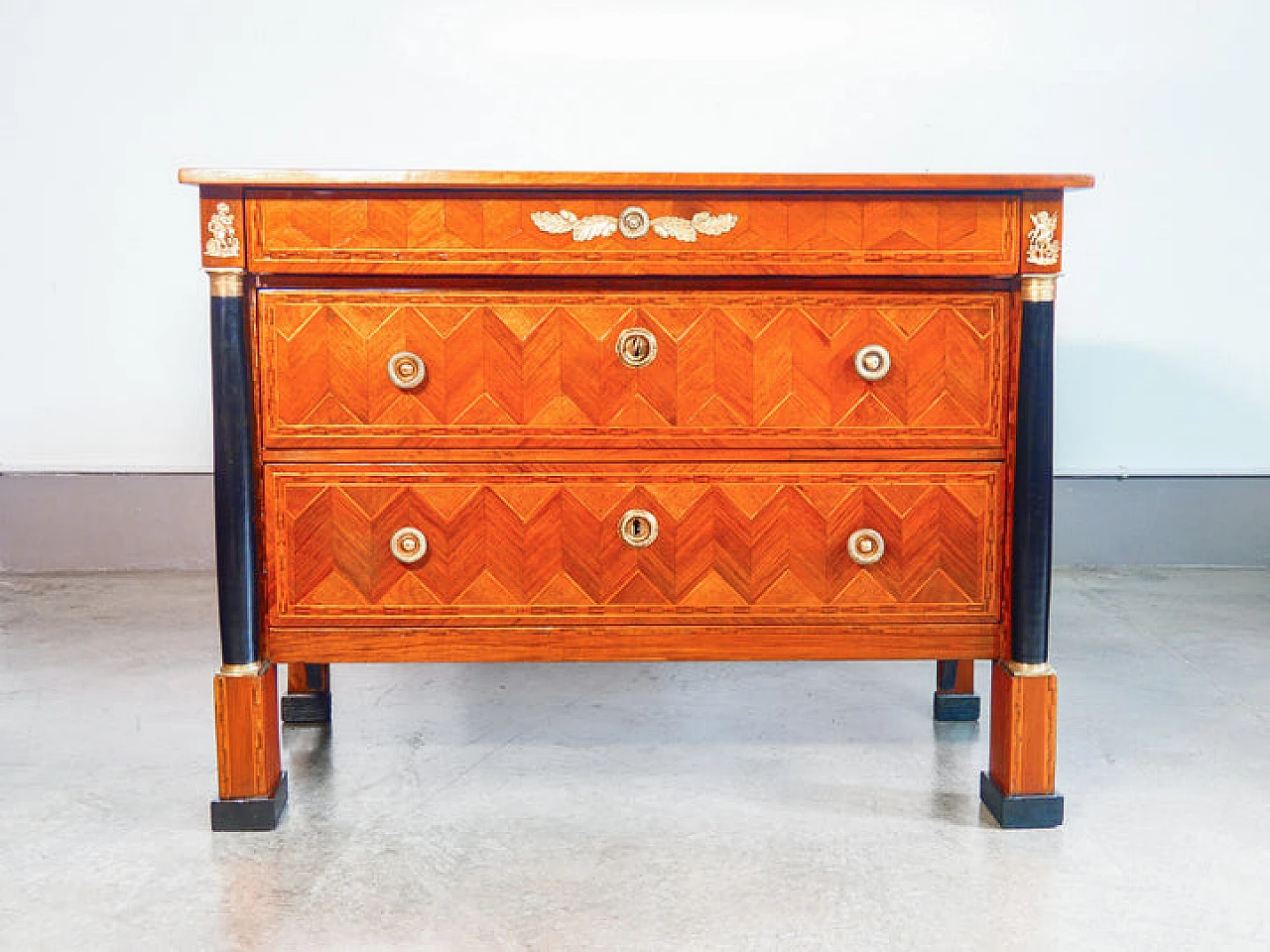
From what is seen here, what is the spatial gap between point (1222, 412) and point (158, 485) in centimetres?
329

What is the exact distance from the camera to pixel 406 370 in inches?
73.3

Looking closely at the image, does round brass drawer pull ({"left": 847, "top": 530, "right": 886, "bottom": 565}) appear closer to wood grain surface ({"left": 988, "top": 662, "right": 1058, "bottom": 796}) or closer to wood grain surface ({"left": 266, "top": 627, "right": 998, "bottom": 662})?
wood grain surface ({"left": 266, "top": 627, "right": 998, "bottom": 662})

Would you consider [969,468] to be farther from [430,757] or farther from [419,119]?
[419,119]

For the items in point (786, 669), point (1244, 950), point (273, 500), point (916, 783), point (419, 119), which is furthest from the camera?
point (419, 119)

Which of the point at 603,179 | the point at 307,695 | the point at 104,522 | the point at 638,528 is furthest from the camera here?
the point at 104,522

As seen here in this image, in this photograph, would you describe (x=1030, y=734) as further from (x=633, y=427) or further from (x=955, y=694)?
(x=633, y=427)

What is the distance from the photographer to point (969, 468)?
6.29ft

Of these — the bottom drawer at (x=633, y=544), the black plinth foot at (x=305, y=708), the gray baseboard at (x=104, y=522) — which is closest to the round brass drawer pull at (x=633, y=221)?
the bottom drawer at (x=633, y=544)

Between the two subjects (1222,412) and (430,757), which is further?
(1222,412)

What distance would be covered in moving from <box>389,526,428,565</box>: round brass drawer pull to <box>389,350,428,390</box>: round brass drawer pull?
234 millimetres

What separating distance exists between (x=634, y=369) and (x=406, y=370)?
14.3 inches

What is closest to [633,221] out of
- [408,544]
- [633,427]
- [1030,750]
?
[633,427]

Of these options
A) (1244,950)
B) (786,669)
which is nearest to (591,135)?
(786,669)

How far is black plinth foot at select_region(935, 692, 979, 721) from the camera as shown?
2457 millimetres
